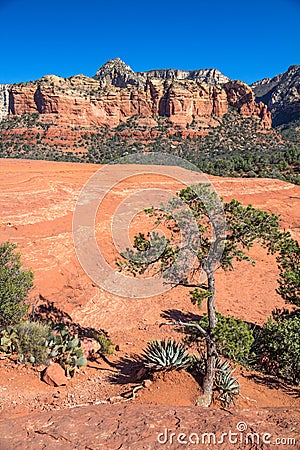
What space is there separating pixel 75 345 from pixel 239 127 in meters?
64.4

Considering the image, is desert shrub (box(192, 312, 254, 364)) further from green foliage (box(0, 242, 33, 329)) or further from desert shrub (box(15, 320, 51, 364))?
green foliage (box(0, 242, 33, 329))

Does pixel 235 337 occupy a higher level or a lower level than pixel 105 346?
higher

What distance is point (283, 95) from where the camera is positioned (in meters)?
112

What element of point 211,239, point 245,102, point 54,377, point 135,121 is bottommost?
point 54,377

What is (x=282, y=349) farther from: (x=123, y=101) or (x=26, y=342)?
(x=123, y=101)

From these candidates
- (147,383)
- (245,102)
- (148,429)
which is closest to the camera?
(148,429)

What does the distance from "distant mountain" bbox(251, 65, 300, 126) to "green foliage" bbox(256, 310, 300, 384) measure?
9160 cm

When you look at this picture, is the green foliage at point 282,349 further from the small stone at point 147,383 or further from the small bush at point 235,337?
the small stone at point 147,383

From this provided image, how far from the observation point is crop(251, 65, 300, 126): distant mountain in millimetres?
93244

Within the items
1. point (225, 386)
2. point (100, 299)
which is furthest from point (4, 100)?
point (225, 386)

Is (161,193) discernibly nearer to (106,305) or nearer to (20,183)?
(20,183)

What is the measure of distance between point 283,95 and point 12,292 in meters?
125

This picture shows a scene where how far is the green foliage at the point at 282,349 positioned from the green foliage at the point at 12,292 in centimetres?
529

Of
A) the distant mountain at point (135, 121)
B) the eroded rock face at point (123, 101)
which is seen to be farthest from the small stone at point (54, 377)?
the eroded rock face at point (123, 101)
